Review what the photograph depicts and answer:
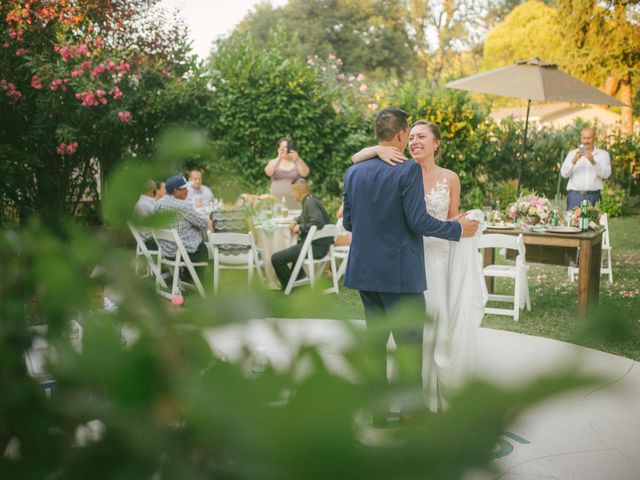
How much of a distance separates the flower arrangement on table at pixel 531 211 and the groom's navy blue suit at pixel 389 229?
11.0ft

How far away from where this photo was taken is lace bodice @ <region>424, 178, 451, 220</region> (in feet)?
13.4

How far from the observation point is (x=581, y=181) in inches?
347

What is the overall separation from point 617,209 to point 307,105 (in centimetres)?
842

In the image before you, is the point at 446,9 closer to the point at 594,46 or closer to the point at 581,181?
the point at 594,46

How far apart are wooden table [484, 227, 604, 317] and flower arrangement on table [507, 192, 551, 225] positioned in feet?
0.58

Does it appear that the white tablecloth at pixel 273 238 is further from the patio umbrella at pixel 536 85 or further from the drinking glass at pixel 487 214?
the patio umbrella at pixel 536 85

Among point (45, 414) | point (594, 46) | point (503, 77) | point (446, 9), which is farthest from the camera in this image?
point (446, 9)

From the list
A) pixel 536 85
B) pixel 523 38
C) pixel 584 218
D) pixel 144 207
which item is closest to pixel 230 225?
pixel 584 218

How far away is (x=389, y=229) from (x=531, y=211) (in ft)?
12.0

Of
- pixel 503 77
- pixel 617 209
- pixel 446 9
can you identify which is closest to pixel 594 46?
pixel 617 209

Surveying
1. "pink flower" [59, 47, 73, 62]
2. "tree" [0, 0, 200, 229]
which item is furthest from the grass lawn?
"pink flower" [59, 47, 73, 62]

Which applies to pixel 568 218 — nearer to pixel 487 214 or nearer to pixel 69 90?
pixel 487 214

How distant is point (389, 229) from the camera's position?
3578mm

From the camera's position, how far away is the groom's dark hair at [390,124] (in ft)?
11.9
